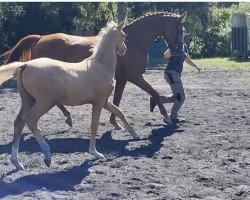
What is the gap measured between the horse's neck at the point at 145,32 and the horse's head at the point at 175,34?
17cm

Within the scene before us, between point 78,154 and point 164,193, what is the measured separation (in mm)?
2422

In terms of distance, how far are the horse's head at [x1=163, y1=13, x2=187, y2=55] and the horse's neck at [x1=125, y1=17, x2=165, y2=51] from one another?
0.17 m

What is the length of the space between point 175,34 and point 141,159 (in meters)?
3.69

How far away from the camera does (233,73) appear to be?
22.2m

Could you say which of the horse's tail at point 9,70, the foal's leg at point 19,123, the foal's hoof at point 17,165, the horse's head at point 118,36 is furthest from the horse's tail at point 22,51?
the foal's hoof at point 17,165

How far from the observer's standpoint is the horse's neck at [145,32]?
10531 mm

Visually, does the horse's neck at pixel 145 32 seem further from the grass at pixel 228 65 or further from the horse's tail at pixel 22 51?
the grass at pixel 228 65

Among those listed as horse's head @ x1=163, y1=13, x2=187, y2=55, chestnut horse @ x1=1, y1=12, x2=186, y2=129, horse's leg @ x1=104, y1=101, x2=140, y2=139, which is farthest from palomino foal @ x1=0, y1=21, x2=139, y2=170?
horse's head @ x1=163, y1=13, x2=187, y2=55

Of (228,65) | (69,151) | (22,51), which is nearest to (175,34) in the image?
(22,51)

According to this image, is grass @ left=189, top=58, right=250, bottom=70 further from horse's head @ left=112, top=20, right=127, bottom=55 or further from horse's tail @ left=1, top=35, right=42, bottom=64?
horse's head @ left=112, top=20, right=127, bottom=55

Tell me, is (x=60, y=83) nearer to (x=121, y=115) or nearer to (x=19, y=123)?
(x=19, y=123)

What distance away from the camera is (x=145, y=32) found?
10.6m

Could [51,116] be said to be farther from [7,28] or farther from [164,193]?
[7,28]

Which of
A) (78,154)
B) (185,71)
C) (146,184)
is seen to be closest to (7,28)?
(185,71)
